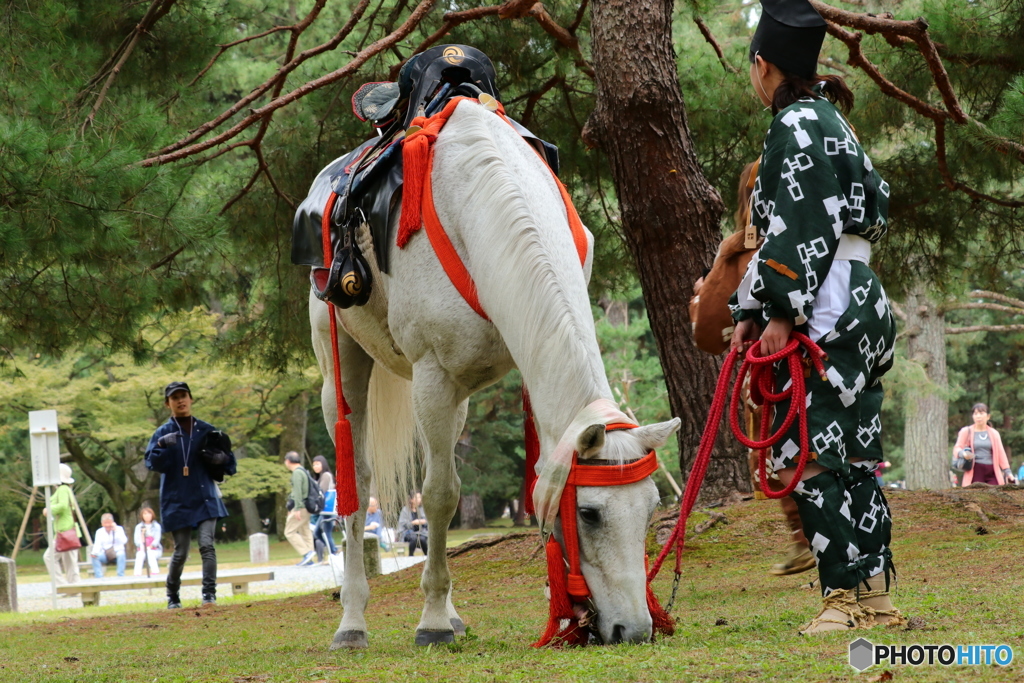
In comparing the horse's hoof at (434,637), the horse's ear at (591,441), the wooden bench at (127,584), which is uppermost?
the horse's ear at (591,441)

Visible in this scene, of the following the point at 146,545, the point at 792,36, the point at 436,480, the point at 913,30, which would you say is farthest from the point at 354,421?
the point at 146,545

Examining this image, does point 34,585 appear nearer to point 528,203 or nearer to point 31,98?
point 31,98

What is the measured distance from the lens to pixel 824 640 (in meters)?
2.71

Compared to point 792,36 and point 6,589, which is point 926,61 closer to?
point 792,36

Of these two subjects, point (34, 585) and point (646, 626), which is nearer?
point (646, 626)

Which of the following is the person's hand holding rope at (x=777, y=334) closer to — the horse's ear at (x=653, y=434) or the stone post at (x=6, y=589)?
the horse's ear at (x=653, y=434)

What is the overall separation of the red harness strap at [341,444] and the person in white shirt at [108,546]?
15002mm

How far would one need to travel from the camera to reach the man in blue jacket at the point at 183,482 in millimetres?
8039

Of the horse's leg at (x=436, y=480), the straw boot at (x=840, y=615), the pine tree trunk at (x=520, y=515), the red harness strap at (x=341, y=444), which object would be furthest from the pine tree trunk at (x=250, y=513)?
the straw boot at (x=840, y=615)

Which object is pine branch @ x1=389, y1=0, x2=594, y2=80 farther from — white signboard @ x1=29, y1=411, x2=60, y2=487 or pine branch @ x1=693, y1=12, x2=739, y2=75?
white signboard @ x1=29, y1=411, x2=60, y2=487

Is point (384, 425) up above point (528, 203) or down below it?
below

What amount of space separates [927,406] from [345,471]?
18.8 m

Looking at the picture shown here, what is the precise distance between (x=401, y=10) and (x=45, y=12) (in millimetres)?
3000

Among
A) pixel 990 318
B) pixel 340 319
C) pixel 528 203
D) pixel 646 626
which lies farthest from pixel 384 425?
pixel 990 318
